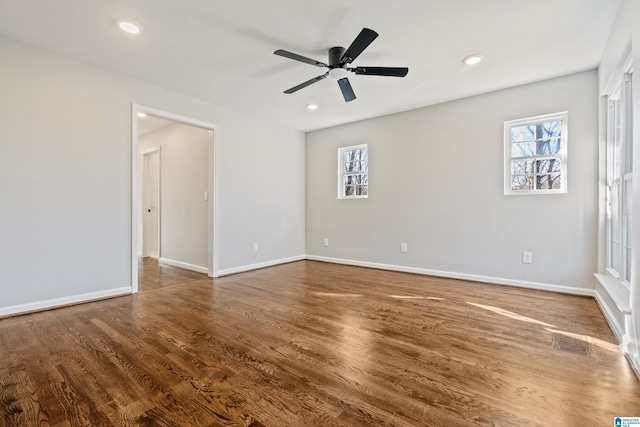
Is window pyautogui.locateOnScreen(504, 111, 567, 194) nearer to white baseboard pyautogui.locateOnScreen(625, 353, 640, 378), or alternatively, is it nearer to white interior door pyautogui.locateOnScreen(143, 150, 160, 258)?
white baseboard pyautogui.locateOnScreen(625, 353, 640, 378)

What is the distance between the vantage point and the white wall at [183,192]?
4.82 metres

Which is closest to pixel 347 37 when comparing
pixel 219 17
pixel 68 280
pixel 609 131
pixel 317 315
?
pixel 219 17

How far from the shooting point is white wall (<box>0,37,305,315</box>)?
2734mm

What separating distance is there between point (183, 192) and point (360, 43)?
4.09 meters

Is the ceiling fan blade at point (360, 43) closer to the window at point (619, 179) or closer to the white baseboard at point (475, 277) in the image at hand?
the window at point (619, 179)

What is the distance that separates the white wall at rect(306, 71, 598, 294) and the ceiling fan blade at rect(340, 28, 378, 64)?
2.34 m

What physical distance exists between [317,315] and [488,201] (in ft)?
9.12

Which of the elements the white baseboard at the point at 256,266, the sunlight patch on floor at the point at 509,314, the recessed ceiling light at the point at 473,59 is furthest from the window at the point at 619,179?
the white baseboard at the point at 256,266

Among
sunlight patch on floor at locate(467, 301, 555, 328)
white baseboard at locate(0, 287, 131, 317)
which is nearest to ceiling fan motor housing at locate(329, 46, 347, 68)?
sunlight patch on floor at locate(467, 301, 555, 328)

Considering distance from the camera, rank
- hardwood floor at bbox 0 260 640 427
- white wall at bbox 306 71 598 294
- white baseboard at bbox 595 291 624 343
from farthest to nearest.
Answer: white wall at bbox 306 71 598 294 < white baseboard at bbox 595 291 624 343 < hardwood floor at bbox 0 260 640 427

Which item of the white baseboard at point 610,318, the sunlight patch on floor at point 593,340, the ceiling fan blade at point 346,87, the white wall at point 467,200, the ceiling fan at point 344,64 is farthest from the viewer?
the white wall at point 467,200

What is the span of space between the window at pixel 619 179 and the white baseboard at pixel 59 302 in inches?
194

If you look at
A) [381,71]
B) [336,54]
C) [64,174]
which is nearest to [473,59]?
[381,71]

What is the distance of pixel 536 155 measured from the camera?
12.1 ft
